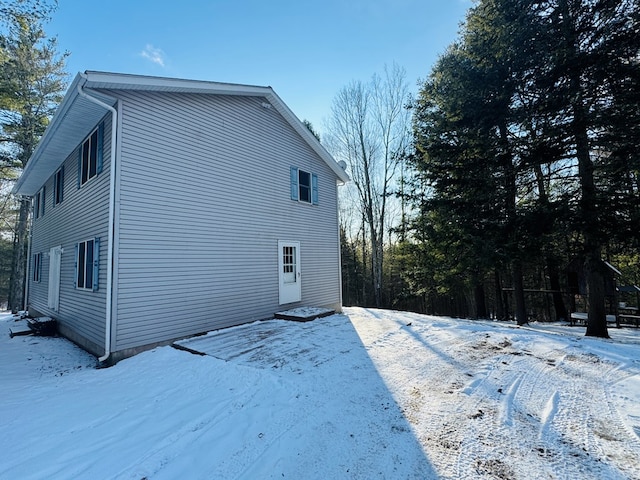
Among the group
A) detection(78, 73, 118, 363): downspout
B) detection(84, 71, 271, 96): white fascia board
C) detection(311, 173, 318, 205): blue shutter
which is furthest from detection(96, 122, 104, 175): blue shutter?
detection(311, 173, 318, 205): blue shutter

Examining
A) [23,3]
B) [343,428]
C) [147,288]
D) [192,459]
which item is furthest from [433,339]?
[23,3]

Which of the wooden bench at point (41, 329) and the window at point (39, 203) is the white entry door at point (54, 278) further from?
the window at point (39, 203)

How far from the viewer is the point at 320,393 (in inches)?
139

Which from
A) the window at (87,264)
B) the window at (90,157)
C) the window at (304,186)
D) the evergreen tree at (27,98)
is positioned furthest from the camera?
the evergreen tree at (27,98)

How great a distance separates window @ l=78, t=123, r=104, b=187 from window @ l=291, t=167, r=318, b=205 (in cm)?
493

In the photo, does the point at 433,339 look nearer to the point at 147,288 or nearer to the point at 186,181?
the point at 147,288

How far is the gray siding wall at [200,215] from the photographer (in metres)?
5.57

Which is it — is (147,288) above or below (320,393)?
above

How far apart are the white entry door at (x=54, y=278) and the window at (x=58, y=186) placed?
1558 mm

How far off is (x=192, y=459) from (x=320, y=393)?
1498 mm

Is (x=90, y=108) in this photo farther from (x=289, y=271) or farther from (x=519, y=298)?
(x=519, y=298)

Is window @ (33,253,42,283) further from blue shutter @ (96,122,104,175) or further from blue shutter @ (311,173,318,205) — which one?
blue shutter @ (311,173,318,205)

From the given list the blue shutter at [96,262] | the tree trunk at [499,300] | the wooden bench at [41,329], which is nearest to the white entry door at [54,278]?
the wooden bench at [41,329]

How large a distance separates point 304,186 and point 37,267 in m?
10.6
